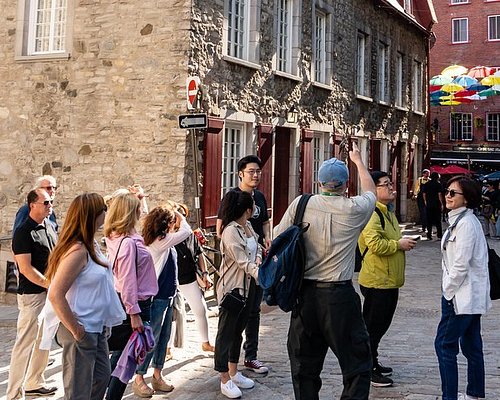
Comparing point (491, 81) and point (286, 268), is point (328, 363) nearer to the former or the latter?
point (286, 268)

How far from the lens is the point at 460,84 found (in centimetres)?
2858

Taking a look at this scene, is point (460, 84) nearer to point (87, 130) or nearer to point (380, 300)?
point (87, 130)

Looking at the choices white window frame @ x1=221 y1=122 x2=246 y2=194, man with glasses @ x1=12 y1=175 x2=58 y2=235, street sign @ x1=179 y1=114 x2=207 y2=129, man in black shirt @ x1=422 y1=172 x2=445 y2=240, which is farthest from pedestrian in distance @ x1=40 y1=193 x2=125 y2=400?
man in black shirt @ x1=422 y1=172 x2=445 y2=240

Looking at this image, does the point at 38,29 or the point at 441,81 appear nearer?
the point at 38,29

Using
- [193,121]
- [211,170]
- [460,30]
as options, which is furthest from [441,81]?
[193,121]

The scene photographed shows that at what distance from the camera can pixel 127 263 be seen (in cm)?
446

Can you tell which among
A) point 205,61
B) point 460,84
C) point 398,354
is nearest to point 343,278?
point 398,354

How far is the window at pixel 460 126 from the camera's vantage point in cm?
3759

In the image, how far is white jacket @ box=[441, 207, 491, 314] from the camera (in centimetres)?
456

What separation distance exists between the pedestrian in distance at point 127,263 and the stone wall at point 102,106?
5.38 meters

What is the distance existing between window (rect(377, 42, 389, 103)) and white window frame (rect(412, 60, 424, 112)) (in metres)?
3.12

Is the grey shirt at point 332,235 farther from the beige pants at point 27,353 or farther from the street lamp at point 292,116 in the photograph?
the street lamp at point 292,116

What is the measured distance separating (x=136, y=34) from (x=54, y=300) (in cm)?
760

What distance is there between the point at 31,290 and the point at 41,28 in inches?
310
